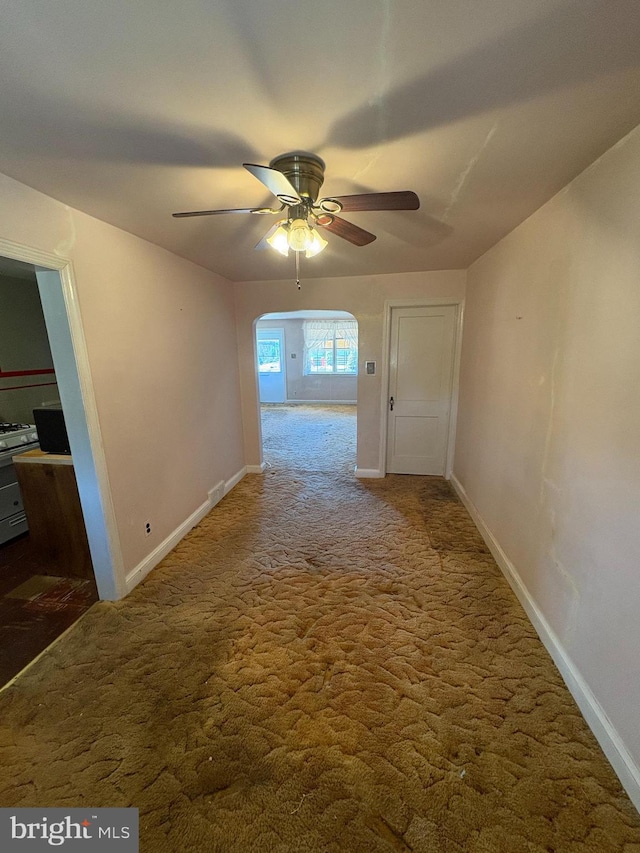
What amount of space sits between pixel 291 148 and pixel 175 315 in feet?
5.90

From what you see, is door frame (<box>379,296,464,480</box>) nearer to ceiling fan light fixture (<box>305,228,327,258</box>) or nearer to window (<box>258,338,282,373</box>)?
ceiling fan light fixture (<box>305,228,327,258</box>)

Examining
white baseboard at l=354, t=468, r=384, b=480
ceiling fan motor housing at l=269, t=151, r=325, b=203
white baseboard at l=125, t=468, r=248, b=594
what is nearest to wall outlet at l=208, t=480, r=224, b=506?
white baseboard at l=125, t=468, r=248, b=594

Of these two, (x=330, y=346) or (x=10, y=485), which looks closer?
(x=10, y=485)

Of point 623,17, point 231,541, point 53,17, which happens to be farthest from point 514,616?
point 53,17

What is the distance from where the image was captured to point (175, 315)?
2.76 metres

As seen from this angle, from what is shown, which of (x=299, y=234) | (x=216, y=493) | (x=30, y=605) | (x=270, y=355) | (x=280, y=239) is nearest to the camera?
(x=299, y=234)

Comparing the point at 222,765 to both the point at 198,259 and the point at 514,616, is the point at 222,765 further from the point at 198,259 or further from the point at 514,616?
the point at 198,259

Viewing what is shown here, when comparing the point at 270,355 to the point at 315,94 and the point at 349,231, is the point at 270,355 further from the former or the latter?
the point at 315,94

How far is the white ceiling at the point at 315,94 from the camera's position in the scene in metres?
0.81

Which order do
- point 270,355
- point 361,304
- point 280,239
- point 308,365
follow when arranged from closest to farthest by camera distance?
1. point 280,239
2. point 361,304
3. point 308,365
4. point 270,355

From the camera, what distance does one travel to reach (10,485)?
9.23 feet

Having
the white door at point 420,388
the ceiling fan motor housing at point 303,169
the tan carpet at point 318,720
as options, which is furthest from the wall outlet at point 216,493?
the ceiling fan motor housing at point 303,169

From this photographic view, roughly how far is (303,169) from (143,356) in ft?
5.42

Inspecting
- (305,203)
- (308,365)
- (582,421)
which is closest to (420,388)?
(582,421)
